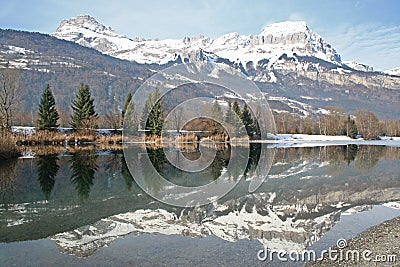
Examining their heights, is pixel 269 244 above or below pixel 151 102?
below

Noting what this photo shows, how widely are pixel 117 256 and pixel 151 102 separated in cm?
3132

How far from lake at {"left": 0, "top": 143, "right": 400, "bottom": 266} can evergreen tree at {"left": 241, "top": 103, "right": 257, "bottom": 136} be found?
35826mm

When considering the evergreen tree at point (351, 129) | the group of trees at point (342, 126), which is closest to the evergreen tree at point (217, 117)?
the group of trees at point (342, 126)

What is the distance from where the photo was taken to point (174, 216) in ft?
34.4

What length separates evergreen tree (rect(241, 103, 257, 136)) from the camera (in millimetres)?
54219

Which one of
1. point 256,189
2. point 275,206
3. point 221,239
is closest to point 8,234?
point 221,239

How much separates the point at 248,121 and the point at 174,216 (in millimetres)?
46215

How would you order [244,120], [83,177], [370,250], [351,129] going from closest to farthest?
[370,250] → [83,177] → [244,120] → [351,129]

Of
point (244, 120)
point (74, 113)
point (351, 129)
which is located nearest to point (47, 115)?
point (74, 113)

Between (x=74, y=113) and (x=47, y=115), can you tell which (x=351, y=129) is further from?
(x=47, y=115)

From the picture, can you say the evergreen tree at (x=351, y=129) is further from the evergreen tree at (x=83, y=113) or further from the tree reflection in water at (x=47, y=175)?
the tree reflection in water at (x=47, y=175)

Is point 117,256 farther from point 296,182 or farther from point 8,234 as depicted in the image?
point 296,182

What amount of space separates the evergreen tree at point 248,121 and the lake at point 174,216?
35.8m

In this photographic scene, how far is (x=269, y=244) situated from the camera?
8.15m
